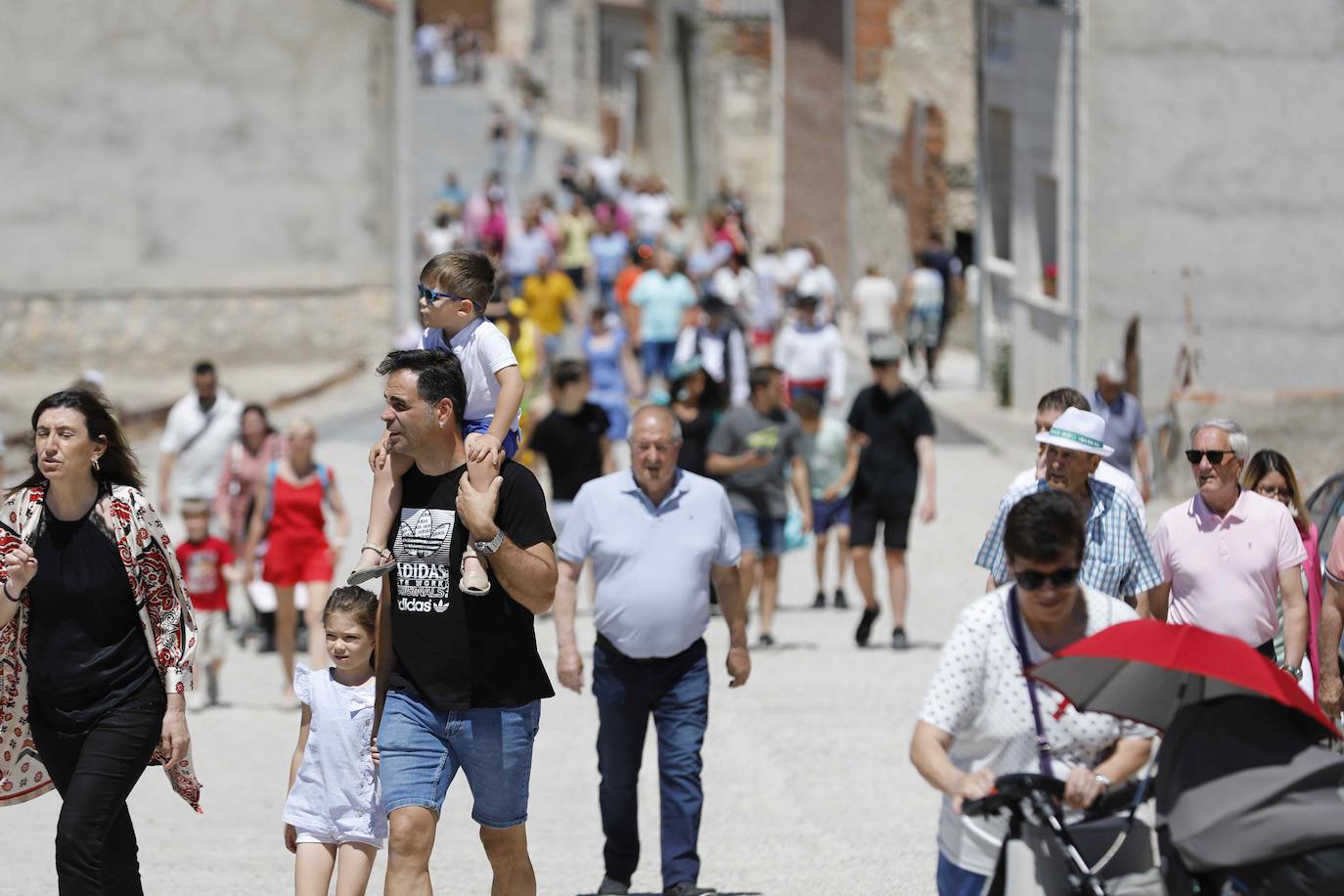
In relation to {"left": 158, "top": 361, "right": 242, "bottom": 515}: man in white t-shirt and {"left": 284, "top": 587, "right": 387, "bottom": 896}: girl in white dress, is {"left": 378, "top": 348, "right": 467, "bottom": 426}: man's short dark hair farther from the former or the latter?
{"left": 158, "top": 361, "right": 242, "bottom": 515}: man in white t-shirt

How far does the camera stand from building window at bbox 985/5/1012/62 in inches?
1000

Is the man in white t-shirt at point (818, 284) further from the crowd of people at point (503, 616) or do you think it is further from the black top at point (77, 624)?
the black top at point (77, 624)

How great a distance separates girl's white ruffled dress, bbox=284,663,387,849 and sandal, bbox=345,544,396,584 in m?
0.56

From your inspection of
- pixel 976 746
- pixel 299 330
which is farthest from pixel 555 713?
pixel 299 330

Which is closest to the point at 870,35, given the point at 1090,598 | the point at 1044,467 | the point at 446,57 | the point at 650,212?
the point at 650,212

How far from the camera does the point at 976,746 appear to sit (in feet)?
16.8

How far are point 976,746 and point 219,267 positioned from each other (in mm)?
21817

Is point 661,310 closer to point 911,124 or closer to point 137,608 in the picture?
point 911,124

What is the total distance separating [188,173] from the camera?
25.6 meters

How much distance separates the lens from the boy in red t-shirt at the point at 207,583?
12086 mm

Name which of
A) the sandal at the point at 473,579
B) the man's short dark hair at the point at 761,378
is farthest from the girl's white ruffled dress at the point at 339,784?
the man's short dark hair at the point at 761,378

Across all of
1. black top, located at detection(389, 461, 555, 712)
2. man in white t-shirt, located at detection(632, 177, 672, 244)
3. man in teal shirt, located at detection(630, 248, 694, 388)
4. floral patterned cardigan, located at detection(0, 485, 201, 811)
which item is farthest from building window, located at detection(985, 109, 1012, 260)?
floral patterned cardigan, located at detection(0, 485, 201, 811)

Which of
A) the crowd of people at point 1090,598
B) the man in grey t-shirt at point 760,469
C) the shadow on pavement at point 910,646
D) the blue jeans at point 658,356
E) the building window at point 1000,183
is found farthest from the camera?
the building window at point 1000,183

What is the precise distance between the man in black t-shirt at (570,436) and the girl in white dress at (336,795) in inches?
252
